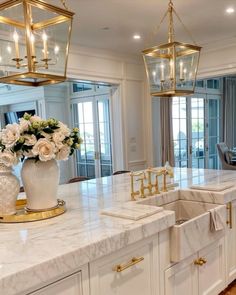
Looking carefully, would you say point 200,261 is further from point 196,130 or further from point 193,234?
point 196,130

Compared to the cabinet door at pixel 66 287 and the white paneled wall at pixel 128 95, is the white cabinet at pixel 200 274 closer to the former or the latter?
the cabinet door at pixel 66 287

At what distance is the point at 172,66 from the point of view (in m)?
2.37

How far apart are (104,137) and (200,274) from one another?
4.45 meters

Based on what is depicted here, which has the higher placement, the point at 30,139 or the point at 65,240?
the point at 30,139

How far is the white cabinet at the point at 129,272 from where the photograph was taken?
141cm

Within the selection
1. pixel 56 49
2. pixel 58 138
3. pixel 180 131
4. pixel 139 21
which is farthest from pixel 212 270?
pixel 180 131

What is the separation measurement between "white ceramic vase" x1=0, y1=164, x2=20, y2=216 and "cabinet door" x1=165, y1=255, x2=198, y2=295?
0.98 metres

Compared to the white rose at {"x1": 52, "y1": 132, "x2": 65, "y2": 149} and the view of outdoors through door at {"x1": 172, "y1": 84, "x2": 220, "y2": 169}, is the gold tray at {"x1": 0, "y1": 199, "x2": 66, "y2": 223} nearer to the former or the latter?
the white rose at {"x1": 52, "y1": 132, "x2": 65, "y2": 149}

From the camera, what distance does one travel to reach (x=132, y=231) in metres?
1.53

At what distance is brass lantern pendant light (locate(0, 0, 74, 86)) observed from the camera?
161 cm

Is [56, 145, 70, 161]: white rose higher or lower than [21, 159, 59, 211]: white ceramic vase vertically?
higher

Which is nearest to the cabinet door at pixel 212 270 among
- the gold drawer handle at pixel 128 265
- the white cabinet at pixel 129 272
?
the white cabinet at pixel 129 272

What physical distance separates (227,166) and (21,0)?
19.4ft

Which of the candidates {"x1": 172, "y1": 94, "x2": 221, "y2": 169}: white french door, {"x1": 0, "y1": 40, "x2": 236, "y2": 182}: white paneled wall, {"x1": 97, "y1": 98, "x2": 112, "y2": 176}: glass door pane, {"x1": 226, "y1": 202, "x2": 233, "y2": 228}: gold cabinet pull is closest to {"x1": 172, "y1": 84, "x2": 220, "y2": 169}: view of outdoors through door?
{"x1": 172, "y1": 94, "x2": 221, "y2": 169}: white french door
